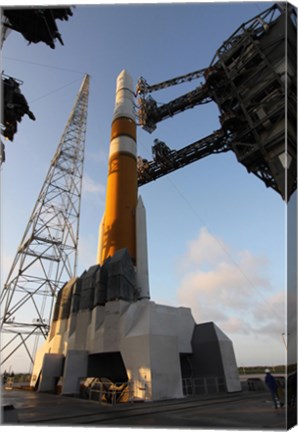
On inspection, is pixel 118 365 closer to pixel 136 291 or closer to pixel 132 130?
pixel 136 291

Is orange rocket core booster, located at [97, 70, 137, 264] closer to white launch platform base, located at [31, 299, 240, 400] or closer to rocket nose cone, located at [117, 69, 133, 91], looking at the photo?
rocket nose cone, located at [117, 69, 133, 91]

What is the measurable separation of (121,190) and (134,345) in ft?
36.3

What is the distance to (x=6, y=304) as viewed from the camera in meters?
29.2

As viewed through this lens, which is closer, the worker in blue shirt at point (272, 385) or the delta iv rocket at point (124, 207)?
the worker in blue shirt at point (272, 385)

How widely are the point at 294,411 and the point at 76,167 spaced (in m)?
35.3

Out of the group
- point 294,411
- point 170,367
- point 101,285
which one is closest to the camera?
point 294,411

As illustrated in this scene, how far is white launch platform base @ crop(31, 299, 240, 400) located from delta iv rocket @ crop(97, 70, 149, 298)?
121 inches

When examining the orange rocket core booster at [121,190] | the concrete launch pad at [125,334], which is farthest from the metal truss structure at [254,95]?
the concrete launch pad at [125,334]

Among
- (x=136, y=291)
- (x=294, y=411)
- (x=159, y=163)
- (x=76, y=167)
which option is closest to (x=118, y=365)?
(x=136, y=291)

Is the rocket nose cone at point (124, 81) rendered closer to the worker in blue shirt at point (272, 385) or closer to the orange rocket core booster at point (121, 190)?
the orange rocket core booster at point (121, 190)

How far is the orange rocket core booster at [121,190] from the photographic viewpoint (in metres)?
21.3

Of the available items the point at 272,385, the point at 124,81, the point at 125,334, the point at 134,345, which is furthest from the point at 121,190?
the point at 272,385

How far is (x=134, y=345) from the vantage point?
1524 cm

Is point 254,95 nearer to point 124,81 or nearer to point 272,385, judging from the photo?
point 124,81
